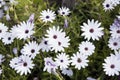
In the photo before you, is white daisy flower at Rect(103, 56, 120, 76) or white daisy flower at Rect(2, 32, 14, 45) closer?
white daisy flower at Rect(103, 56, 120, 76)

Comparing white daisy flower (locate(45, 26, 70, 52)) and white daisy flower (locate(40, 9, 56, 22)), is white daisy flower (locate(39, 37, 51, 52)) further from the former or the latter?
white daisy flower (locate(40, 9, 56, 22))

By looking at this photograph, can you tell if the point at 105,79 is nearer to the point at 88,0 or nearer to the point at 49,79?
the point at 49,79

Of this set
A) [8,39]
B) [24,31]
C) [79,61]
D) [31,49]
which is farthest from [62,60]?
[8,39]

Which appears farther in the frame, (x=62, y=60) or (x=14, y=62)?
(x=14, y=62)

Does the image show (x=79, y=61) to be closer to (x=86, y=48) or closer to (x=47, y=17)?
(x=86, y=48)

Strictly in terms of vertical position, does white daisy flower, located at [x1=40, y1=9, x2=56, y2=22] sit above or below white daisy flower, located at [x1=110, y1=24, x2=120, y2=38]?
above

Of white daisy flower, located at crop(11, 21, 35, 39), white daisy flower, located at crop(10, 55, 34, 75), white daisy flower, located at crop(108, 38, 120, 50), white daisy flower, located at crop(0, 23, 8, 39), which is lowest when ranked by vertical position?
white daisy flower, located at crop(10, 55, 34, 75)

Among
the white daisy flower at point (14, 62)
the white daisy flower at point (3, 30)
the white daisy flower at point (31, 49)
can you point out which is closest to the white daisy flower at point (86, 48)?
the white daisy flower at point (31, 49)

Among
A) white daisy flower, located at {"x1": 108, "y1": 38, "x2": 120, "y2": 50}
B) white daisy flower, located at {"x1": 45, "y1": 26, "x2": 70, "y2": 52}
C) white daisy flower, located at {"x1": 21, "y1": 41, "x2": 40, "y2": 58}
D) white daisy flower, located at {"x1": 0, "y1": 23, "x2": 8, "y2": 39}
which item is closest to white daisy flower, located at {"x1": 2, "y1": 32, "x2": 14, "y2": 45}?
white daisy flower, located at {"x1": 0, "y1": 23, "x2": 8, "y2": 39}
